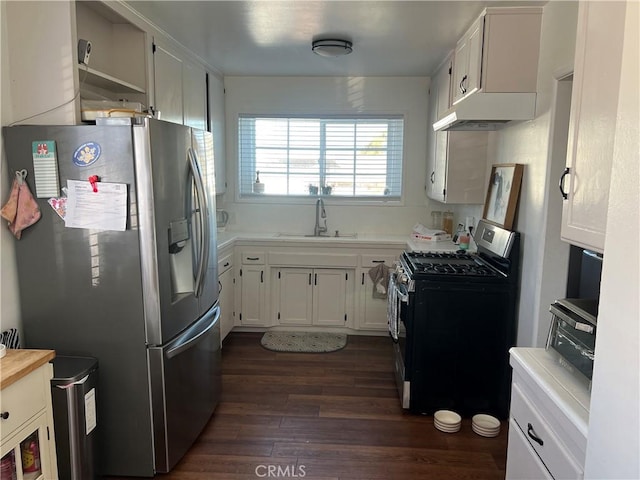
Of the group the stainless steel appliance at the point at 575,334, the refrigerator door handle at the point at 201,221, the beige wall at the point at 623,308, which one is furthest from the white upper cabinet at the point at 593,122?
the refrigerator door handle at the point at 201,221

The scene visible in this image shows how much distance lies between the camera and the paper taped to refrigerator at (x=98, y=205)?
78.2 inches

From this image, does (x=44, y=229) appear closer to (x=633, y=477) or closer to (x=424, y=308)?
(x=424, y=308)

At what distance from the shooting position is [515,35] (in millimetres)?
2578

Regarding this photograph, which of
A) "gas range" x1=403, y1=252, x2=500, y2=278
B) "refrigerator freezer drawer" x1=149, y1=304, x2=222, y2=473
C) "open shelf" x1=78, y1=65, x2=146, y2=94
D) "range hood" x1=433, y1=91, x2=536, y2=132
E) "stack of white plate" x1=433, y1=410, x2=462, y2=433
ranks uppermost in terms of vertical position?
"open shelf" x1=78, y1=65, x2=146, y2=94

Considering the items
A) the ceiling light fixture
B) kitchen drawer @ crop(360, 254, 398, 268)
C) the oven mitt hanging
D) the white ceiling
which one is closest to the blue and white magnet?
the oven mitt hanging

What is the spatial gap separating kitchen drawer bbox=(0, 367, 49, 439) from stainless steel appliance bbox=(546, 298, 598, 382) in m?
1.83

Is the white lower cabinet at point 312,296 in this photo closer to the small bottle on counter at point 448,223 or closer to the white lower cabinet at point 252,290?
the white lower cabinet at point 252,290

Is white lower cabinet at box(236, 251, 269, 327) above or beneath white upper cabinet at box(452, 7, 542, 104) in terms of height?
beneath

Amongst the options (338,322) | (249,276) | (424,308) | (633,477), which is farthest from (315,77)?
(633,477)

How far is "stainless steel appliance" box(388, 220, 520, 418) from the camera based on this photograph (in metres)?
2.75

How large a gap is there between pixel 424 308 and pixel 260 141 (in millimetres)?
2536

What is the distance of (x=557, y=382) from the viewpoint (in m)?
1.46

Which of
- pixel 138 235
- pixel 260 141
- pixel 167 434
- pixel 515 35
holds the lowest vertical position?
pixel 167 434

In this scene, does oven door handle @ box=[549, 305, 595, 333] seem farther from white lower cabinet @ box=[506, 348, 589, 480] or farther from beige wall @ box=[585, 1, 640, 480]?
beige wall @ box=[585, 1, 640, 480]
